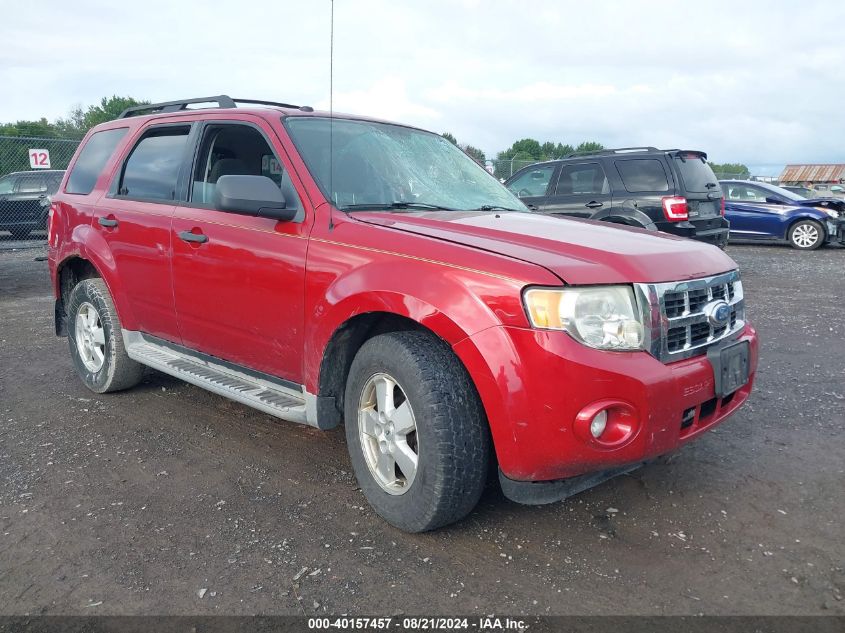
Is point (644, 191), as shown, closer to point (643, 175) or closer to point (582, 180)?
point (643, 175)

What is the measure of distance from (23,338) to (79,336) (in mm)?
2302

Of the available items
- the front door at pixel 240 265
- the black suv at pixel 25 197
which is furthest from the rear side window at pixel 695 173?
the black suv at pixel 25 197

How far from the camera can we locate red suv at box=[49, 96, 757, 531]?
2.64 metres

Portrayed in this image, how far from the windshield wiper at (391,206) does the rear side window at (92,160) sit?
7.52ft

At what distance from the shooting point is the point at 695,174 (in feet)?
32.3

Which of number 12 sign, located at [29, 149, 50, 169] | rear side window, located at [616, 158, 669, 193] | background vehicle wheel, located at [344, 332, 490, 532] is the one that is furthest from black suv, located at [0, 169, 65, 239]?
background vehicle wheel, located at [344, 332, 490, 532]

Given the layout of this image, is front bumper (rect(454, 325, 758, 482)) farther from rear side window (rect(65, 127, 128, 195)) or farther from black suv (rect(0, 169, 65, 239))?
black suv (rect(0, 169, 65, 239))

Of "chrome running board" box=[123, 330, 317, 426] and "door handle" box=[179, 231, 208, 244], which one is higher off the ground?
"door handle" box=[179, 231, 208, 244]

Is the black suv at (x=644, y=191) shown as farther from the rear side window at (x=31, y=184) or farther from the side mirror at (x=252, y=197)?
the rear side window at (x=31, y=184)

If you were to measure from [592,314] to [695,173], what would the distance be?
8.11 m

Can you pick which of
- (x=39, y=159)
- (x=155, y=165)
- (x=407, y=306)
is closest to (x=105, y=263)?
(x=155, y=165)

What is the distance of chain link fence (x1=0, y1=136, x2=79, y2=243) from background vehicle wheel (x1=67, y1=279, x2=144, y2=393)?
11.0 m

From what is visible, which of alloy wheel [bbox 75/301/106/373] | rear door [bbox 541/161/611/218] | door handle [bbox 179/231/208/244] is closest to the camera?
door handle [bbox 179/231/208/244]

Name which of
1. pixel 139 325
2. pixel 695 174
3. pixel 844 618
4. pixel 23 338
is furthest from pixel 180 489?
pixel 695 174
